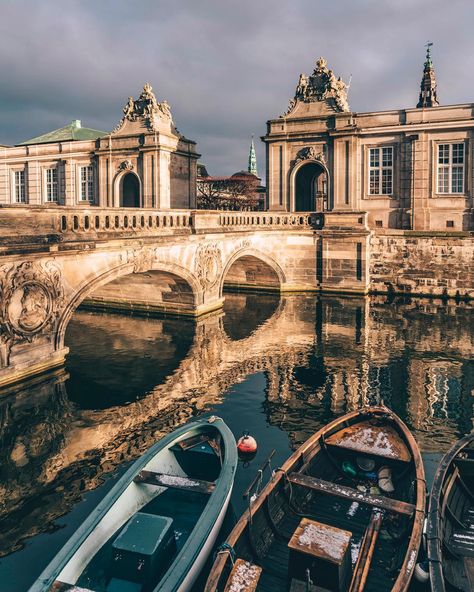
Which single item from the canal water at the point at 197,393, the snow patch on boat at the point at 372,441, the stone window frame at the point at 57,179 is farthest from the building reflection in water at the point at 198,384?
the stone window frame at the point at 57,179

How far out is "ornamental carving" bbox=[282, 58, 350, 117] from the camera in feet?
135

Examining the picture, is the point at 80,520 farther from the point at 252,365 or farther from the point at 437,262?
the point at 437,262

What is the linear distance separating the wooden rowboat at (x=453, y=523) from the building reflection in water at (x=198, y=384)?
3145mm

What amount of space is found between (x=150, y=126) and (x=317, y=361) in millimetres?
27932

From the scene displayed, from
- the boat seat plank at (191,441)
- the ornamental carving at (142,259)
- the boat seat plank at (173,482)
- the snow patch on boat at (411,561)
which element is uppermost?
the ornamental carving at (142,259)

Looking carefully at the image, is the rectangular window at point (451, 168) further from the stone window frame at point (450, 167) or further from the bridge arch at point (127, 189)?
the bridge arch at point (127, 189)

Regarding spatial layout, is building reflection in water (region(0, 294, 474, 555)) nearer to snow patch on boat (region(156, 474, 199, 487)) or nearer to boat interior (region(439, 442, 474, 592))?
snow patch on boat (region(156, 474, 199, 487))

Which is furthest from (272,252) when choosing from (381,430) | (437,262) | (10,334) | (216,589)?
(216,589)

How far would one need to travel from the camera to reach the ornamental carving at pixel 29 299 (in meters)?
17.8

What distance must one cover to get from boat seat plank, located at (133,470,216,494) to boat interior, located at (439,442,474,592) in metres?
4.42

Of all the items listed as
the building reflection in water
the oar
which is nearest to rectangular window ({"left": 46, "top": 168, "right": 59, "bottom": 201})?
the building reflection in water

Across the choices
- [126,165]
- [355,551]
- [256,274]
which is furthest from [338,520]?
[126,165]

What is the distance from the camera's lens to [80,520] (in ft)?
37.2

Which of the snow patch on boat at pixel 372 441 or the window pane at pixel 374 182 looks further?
the window pane at pixel 374 182
